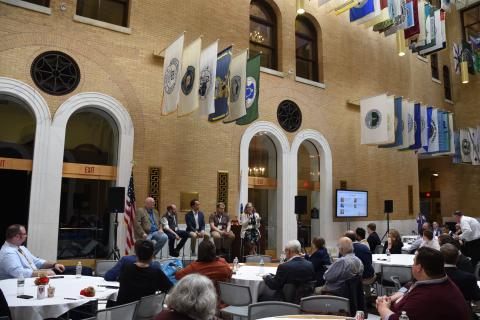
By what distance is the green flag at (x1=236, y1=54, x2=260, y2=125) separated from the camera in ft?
38.5

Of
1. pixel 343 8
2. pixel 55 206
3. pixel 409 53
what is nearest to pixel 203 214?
pixel 55 206

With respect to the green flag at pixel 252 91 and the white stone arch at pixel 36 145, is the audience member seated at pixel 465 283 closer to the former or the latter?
the green flag at pixel 252 91

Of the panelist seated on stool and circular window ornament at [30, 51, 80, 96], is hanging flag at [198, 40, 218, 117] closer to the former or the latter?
the panelist seated on stool

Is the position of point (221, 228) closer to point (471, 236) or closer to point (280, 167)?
point (280, 167)

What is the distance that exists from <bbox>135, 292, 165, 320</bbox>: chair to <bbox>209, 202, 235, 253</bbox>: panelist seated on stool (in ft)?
23.3

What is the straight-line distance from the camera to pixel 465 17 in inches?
995

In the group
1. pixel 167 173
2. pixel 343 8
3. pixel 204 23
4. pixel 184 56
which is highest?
pixel 343 8

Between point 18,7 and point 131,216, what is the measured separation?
19.2ft

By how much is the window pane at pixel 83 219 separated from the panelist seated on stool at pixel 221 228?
2.92 m

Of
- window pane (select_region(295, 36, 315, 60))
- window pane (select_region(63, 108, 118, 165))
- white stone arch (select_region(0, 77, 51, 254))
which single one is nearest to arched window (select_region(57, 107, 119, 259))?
window pane (select_region(63, 108, 118, 165))

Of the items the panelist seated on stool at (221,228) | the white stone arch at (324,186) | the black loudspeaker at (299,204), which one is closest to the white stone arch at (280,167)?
the white stone arch at (324,186)

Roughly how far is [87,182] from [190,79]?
3.96 metres

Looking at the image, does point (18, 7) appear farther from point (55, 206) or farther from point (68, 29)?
point (55, 206)

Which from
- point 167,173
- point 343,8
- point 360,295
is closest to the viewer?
point 360,295
